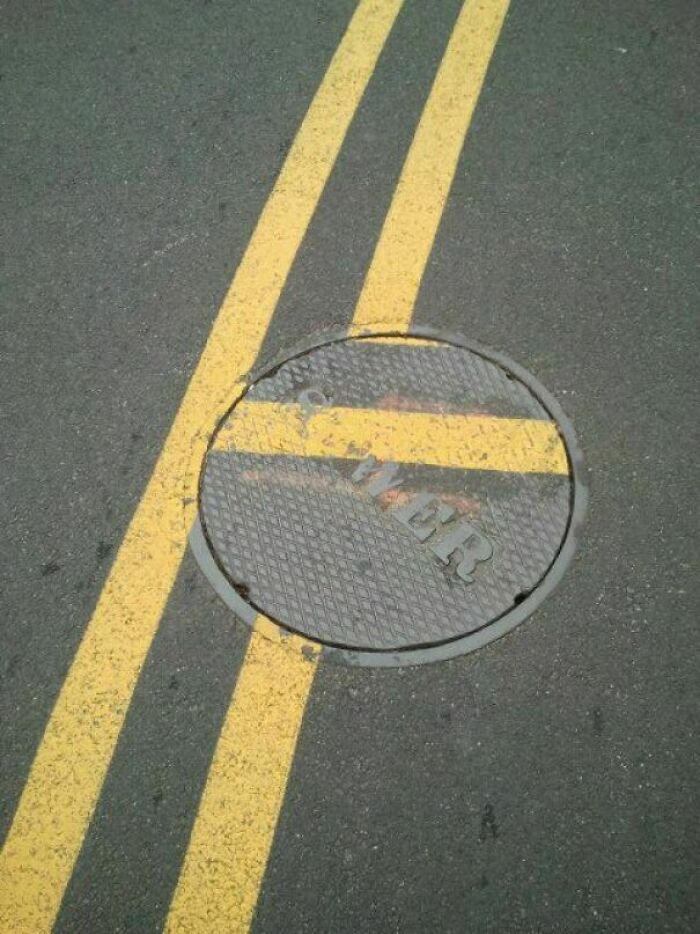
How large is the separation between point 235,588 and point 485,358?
0.94m

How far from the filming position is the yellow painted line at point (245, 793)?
1530mm

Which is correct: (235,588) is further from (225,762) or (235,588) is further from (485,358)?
(485,358)

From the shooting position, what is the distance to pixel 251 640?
1.82 m

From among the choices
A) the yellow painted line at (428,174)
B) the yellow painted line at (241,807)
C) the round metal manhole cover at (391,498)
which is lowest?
the yellow painted line at (241,807)

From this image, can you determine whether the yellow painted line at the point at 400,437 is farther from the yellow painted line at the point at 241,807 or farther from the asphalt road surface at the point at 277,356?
the yellow painted line at the point at 241,807

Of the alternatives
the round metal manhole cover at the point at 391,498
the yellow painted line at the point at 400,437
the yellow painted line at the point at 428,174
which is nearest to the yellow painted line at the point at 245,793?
the round metal manhole cover at the point at 391,498

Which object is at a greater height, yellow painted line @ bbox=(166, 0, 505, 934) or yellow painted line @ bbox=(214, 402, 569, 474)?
yellow painted line @ bbox=(214, 402, 569, 474)

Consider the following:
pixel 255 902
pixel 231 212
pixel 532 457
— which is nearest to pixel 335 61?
pixel 231 212

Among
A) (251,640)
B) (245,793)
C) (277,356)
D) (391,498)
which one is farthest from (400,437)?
(245,793)

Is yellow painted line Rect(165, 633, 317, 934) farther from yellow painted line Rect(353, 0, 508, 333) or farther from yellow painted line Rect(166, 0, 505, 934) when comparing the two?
yellow painted line Rect(353, 0, 508, 333)

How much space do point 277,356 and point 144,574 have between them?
0.72 m

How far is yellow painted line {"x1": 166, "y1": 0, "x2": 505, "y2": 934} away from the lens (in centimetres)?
153

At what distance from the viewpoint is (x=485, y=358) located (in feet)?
7.06

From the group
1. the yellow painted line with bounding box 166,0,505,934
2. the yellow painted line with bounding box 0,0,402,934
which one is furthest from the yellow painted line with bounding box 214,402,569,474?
the yellow painted line with bounding box 166,0,505,934
